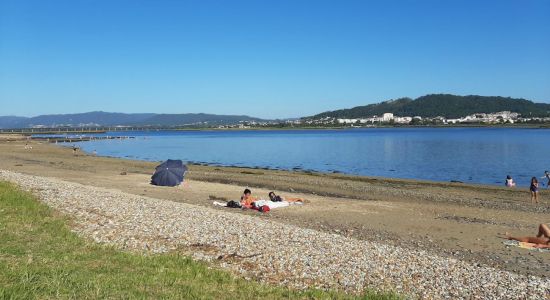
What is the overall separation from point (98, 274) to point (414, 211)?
61.6 feet

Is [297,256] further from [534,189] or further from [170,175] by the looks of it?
[534,189]

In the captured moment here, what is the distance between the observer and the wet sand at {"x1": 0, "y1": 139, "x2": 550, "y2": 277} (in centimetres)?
1648

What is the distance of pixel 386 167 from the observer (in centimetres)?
5859

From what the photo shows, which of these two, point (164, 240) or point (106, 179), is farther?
point (106, 179)

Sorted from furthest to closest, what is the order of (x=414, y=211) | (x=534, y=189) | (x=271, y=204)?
(x=534, y=189) < (x=414, y=211) < (x=271, y=204)

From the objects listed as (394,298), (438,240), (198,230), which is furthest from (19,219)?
(438,240)

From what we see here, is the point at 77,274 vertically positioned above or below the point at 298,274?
above

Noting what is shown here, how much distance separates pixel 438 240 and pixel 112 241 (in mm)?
11439

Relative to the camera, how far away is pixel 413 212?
78.9 ft

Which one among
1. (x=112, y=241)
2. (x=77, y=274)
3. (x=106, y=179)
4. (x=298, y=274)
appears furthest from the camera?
(x=106, y=179)

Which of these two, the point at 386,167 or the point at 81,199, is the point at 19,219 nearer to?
the point at 81,199

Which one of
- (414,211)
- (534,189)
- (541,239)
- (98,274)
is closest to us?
(98,274)

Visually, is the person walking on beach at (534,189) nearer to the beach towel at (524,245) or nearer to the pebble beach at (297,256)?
the beach towel at (524,245)

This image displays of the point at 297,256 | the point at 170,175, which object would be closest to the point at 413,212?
the point at 297,256
